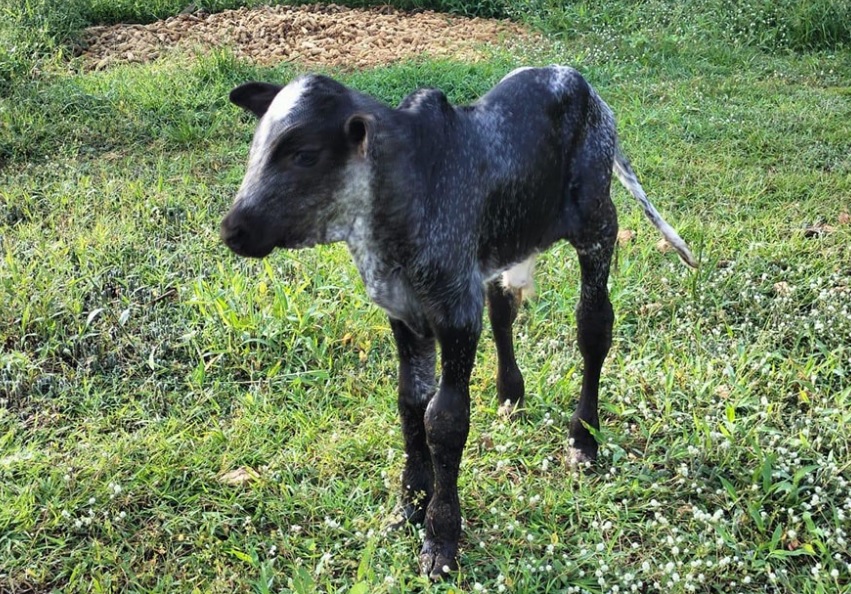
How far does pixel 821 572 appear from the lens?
138 inches

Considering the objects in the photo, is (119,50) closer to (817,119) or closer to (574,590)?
(817,119)

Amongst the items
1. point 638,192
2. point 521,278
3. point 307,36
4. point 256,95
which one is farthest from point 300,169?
point 307,36

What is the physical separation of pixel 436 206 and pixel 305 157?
484mm

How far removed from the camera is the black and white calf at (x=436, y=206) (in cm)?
282

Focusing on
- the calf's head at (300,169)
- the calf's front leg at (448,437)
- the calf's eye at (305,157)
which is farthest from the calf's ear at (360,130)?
the calf's front leg at (448,437)

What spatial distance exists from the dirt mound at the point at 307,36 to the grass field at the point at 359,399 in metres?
2.06

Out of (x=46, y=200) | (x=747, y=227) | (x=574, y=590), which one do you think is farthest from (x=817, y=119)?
(x=46, y=200)

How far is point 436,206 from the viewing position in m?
3.04

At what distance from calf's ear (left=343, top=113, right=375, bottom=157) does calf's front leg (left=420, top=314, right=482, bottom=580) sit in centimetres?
70

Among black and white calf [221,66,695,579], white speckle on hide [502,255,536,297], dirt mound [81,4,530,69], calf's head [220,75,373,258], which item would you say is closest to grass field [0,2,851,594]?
black and white calf [221,66,695,579]

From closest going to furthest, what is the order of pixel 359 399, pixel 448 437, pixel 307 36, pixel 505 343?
pixel 448 437 < pixel 505 343 < pixel 359 399 < pixel 307 36

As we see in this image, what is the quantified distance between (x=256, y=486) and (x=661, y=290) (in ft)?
8.63

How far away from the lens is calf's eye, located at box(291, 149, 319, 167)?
2803mm

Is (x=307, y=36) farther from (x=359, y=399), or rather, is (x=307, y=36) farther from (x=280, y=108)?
(x=280, y=108)
